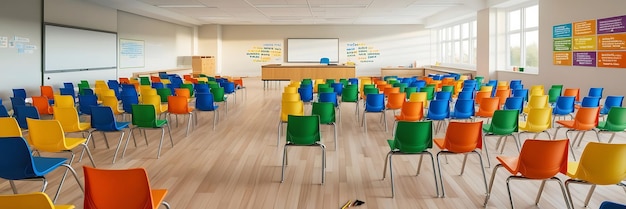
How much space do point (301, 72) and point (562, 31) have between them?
10.2 metres

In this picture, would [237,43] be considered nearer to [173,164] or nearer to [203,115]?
[203,115]

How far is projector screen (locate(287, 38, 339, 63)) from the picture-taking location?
83.3 ft

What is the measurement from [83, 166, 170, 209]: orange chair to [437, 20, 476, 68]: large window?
1768cm

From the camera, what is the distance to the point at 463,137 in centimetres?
471

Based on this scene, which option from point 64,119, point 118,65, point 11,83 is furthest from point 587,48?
point 118,65

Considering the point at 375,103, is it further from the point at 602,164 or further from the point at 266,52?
the point at 266,52

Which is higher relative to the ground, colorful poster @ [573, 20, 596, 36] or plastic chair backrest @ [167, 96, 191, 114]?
colorful poster @ [573, 20, 596, 36]

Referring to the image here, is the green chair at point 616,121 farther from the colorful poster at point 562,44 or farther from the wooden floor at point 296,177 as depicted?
the colorful poster at point 562,44

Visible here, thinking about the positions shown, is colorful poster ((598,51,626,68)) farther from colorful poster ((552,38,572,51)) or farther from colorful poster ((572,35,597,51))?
colorful poster ((552,38,572,51))

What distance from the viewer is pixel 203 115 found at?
10641mm

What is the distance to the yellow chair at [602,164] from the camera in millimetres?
3594

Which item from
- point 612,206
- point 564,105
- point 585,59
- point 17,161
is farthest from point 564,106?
point 17,161

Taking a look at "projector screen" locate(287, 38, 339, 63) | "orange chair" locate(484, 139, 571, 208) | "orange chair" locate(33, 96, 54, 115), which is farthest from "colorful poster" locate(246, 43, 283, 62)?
"orange chair" locate(484, 139, 571, 208)

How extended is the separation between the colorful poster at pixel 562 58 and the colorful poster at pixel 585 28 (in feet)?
2.11
